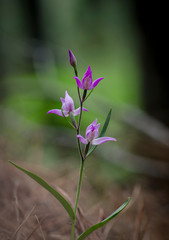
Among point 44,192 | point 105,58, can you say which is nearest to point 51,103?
point 44,192

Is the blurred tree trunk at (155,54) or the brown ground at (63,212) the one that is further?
the blurred tree trunk at (155,54)

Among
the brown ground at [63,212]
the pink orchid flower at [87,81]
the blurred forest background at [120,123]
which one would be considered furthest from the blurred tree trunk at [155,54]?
the pink orchid flower at [87,81]

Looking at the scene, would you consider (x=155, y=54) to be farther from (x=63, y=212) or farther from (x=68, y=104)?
(x=68, y=104)

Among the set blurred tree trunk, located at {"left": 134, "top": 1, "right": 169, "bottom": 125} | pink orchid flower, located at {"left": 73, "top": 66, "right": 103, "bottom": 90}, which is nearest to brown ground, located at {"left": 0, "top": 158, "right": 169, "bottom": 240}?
pink orchid flower, located at {"left": 73, "top": 66, "right": 103, "bottom": 90}

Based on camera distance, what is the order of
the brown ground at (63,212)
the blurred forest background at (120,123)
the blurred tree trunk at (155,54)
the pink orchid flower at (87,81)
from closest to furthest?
the pink orchid flower at (87,81) → the brown ground at (63,212) → the blurred forest background at (120,123) → the blurred tree trunk at (155,54)

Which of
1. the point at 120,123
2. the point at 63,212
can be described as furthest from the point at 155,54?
the point at 63,212

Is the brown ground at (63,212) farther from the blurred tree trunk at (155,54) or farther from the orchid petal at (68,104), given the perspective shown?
the blurred tree trunk at (155,54)

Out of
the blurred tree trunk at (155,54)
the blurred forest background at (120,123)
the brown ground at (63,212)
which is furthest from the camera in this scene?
the blurred tree trunk at (155,54)

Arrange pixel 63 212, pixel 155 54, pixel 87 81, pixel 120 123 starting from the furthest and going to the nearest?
pixel 120 123
pixel 155 54
pixel 63 212
pixel 87 81
